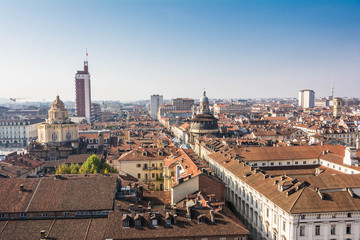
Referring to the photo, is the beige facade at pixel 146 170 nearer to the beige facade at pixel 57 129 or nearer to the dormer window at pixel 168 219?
the dormer window at pixel 168 219

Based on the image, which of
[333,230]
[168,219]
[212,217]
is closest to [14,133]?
[168,219]

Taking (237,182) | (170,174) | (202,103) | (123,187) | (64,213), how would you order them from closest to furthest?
(64,213) → (123,187) → (237,182) → (170,174) → (202,103)

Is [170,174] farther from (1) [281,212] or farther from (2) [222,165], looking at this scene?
(1) [281,212]

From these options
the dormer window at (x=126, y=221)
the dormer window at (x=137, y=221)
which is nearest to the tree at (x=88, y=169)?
the dormer window at (x=126, y=221)

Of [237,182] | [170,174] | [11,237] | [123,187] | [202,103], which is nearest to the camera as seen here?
[11,237]

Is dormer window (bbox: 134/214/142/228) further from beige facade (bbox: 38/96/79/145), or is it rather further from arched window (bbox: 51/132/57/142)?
arched window (bbox: 51/132/57/142)

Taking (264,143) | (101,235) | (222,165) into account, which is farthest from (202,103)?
(101,235)
